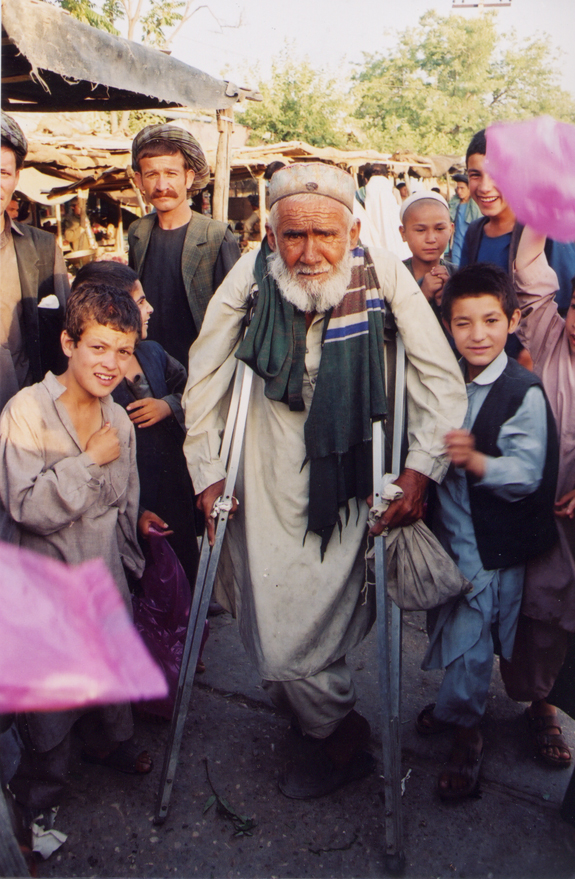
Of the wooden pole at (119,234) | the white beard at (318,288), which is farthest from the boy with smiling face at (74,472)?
the wooden pole at (119,234)

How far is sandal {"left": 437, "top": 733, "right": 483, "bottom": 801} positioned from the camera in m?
2.51

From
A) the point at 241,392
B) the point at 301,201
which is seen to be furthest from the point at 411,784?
the point at 301,201

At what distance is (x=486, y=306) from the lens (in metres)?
2.54

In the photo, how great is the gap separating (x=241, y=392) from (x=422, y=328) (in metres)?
0.69

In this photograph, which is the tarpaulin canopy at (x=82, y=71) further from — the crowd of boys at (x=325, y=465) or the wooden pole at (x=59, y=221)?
the wooden pole at (x=59, y=221)

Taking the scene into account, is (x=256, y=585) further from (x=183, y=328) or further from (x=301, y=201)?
(x=183, y=328)

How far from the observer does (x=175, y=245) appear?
12.3ft

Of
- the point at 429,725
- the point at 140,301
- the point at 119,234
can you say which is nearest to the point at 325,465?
the point at 140,301

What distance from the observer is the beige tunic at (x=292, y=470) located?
247 centimetres

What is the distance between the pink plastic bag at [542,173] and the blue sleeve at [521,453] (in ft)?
2.58

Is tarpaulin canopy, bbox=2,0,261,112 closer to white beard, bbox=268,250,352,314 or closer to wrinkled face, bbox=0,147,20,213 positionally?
wrinkled face, bbox=0,147,20,213

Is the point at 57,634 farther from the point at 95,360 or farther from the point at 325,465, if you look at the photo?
the point at 325,465

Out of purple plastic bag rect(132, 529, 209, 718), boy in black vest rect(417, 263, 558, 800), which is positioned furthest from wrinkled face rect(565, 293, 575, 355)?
purple plastic bag rect(132, 529, 209, 718)

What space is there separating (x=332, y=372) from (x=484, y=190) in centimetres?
140
